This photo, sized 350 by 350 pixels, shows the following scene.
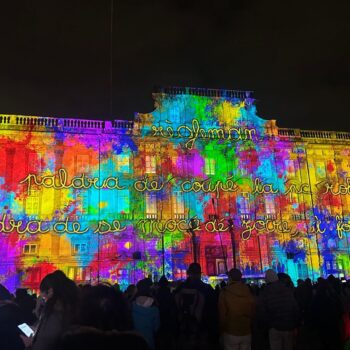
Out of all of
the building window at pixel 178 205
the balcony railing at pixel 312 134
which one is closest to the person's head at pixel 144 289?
the building window at pixel 178 205

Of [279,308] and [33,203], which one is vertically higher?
[33,203]

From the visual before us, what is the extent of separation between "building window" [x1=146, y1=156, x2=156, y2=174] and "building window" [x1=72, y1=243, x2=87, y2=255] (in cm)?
820

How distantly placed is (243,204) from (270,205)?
255cm

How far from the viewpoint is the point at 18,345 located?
4.94 meters

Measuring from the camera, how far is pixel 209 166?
37594 millimetres

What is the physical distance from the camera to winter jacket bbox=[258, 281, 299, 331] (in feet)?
25.4

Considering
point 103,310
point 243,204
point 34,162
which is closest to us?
point 103,310

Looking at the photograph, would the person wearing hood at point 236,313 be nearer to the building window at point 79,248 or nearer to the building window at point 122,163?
the building window at point 79,248

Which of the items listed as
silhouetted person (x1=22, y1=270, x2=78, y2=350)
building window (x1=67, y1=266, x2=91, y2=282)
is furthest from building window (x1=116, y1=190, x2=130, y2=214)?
silhouetted person (x1=22, y1=270, x2=78, y2=350)

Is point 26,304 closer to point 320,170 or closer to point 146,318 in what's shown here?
point 146,318

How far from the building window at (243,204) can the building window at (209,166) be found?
3.23 meters

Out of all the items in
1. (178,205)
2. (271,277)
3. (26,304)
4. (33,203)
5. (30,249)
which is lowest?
(26,304)

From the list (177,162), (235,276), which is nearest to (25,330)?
(235,276)

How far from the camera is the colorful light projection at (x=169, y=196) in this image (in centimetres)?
3328
